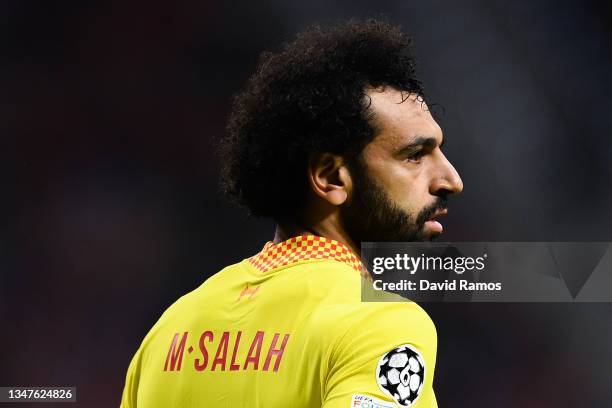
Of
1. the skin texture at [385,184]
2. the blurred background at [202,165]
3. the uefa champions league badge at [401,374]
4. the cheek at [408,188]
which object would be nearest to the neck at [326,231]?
the skin texture at [385,184]

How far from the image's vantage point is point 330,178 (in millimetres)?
1579

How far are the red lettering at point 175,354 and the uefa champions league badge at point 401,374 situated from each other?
1.43 ft

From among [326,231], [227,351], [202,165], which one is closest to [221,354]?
[227,351]

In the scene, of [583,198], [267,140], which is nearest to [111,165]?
[583,198]

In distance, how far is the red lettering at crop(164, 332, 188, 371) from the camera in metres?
1.59

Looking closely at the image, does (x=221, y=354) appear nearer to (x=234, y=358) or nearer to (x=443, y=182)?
(x=234, y=358)

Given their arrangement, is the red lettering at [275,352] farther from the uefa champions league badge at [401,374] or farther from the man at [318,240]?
the uefa champions league badge at [401,374]

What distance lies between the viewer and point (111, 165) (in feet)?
17.1

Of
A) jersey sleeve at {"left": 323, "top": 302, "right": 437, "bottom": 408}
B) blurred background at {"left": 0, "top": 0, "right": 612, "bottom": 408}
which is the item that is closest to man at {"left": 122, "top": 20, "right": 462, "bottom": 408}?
jersey sleeve at {"left": 323, "top": 302, "right": 437, "bottom": 408}

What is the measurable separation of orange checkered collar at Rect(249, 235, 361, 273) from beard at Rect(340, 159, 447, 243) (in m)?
0.05

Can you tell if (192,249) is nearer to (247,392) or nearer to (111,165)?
(111,165)

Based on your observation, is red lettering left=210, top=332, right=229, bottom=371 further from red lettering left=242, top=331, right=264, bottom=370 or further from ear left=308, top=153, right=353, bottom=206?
ear left=308, top=153, right=353, bottom=206

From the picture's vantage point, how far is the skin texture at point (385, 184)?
5.14 ft

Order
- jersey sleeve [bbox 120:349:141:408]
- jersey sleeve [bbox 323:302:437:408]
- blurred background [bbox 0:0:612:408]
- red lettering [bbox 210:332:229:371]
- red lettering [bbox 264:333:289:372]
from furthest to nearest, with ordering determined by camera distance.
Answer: blurred background [bbox 0:0:612:408]
jersey sleeve [bbox 120:349:141:408]
red lettering [bbox 210:332:229:371]
red lettering [bbox 264:333:289:372]
jersey sleeve [bbox 323:302:437:408]
